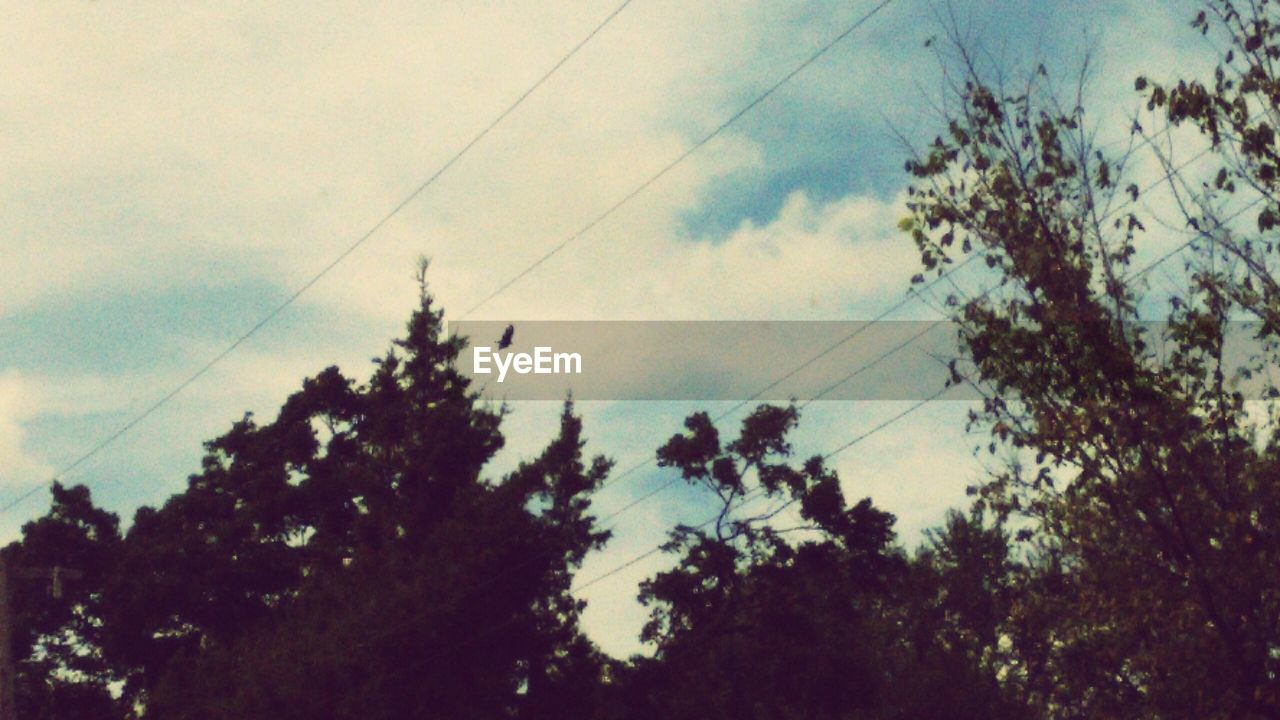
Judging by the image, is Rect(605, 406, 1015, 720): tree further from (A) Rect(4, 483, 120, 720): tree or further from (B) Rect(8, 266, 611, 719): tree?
(A) Rect(4, 483, 120, 720): tree

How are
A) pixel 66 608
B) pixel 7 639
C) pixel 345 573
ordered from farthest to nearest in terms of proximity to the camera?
pixel 66 608, pixel 345 573, pixel 7 639

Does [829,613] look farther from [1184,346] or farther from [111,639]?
[1184,346]

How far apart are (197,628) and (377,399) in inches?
468

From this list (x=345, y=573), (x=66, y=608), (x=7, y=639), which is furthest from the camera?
(x=66, y=608)

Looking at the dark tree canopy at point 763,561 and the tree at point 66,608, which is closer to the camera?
the dark tree canopy at point 763,561

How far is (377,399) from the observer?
55844 millimetres

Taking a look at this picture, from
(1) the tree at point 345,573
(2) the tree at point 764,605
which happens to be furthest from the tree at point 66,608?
(2) the tree at point 764,605

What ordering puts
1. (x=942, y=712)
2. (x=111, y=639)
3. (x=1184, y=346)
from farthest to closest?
(x=942, y=712)
(x=111, y=639)
(x=1184, y=346)

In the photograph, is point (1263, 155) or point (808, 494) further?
point (808, 494)

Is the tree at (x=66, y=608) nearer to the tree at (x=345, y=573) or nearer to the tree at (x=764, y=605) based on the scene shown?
the tree at (x=345, y=573)

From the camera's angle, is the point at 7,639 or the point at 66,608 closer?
the point at 7,639

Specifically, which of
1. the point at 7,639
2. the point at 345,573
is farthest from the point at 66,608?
the point at 7,639

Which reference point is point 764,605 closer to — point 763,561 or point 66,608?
point 763,561

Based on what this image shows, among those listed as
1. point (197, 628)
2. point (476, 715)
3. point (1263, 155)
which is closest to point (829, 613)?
point (476, 715)
